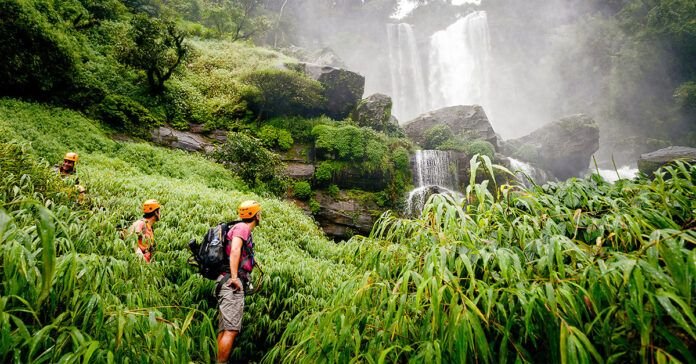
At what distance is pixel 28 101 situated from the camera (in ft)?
29.3

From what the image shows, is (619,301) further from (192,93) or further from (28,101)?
(192,93)

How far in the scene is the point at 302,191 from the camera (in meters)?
12.3

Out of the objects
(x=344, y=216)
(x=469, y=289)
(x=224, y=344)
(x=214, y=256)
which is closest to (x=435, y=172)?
(x=344, y=216)

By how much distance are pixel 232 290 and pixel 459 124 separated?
21.4 m

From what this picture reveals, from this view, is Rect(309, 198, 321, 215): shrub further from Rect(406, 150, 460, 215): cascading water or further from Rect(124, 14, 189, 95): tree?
Rect(124, 14, 189, 95): tree

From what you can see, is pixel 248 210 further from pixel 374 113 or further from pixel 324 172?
pixel 374 113

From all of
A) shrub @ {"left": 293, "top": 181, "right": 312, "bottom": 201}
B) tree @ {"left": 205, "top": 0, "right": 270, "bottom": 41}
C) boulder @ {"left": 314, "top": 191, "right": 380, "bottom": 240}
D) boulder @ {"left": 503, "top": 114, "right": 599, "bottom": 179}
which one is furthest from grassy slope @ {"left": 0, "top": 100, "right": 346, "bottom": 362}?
boulder @ {"left": 503, "top": 114, "right": 599, "bottom": 179}

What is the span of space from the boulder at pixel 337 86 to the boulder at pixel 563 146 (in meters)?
12.1

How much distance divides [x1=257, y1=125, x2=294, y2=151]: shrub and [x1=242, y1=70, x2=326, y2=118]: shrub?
3.45ft

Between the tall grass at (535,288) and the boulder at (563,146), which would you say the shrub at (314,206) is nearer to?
the tall grass at (535,288)

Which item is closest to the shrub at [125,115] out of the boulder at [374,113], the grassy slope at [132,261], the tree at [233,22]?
the grassy slope at [132,261]

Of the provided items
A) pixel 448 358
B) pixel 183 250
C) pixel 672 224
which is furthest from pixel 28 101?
pixel 672 224

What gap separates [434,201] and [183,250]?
3723mm

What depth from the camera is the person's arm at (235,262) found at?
3.06m
